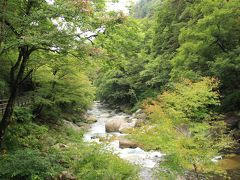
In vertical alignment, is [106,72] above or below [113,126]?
above

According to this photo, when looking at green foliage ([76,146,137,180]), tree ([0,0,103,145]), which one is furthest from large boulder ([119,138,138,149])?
tree ([0,0,103,145])

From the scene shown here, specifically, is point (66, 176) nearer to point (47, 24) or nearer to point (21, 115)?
point (21, 115)

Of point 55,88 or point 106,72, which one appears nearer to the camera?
point 106,72

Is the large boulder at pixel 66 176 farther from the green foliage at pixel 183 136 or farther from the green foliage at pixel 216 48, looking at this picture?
the green foliage at pixel 216 48

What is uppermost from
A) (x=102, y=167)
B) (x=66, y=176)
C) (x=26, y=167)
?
(x=26, y=167)

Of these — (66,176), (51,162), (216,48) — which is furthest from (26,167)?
(216,48)

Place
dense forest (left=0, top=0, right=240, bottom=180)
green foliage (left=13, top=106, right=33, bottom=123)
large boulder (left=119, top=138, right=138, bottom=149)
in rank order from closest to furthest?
dense forest (left=0, top=0, right=240, bottom=180) < green foliage (left=13, top=106, right=33, bottom=123) < large boulder (left=119, top=138, right=138, bottom=149)

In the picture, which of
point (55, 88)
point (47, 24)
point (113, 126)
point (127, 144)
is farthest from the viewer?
point (113, 126)

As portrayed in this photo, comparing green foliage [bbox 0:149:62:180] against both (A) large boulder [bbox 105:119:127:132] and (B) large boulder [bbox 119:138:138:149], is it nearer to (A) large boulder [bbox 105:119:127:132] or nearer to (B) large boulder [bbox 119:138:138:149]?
(B) large boulder [bbox 119:138:138:149]

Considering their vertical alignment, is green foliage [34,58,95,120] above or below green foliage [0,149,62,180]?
above

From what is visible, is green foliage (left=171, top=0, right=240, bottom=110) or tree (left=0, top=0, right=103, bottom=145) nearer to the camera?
tree (left=0, top=0, right=103, bottom=145)

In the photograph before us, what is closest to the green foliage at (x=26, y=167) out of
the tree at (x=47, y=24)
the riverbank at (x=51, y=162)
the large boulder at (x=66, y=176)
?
the riverbank at (x=51, y=162)

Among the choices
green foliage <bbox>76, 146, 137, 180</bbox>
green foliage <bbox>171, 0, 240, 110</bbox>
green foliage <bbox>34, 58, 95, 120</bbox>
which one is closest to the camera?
green foliage <bbox>76, 146, 137, 180</bbox>

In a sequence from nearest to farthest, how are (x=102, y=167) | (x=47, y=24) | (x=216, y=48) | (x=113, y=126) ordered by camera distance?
(x=47, y=24) → (x=102, y=167) → (x=216, y=48) → (x=113, y=126)
